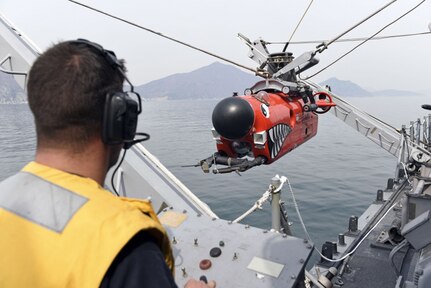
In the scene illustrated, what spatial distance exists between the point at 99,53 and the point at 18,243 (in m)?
0.82

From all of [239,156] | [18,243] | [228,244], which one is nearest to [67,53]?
[18,243]

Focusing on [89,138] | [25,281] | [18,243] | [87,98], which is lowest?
[25,281]

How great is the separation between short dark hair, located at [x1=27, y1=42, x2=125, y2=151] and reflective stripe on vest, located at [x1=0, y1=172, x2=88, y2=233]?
20 centimetres

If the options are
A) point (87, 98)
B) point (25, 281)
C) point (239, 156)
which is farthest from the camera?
point (239, 156)

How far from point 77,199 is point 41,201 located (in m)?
0.14

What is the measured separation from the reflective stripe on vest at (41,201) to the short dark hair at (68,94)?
0.20 m

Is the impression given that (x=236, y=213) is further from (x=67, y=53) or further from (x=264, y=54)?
(x=67, y=53)

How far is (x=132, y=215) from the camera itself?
4.20 feet

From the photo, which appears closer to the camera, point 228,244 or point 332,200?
point 228,244

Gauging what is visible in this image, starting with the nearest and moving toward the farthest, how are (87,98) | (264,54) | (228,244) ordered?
(87,98), (228,244), (264,54)

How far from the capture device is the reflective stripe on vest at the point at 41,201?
1.23m

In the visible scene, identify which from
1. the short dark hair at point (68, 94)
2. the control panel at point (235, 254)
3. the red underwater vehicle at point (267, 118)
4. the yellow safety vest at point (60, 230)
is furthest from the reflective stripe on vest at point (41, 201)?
the red underwater vehicle at point (267, 118)

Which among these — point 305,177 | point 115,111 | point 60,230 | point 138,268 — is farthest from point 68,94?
point 305,177

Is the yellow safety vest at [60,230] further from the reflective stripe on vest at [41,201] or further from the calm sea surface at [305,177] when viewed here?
the calm sea surface at [305,177]
